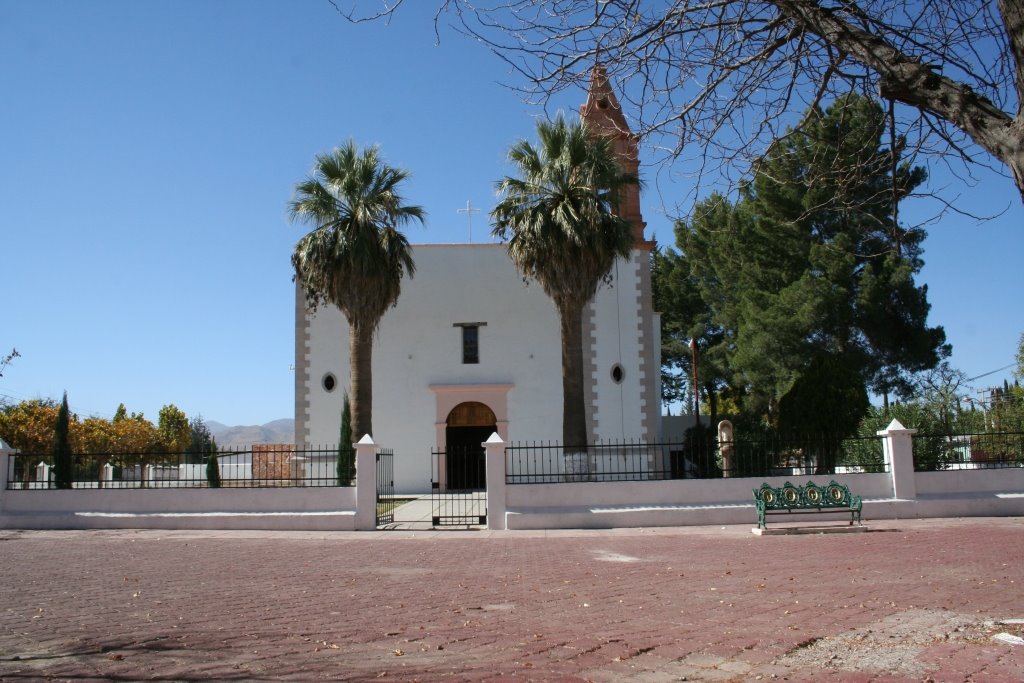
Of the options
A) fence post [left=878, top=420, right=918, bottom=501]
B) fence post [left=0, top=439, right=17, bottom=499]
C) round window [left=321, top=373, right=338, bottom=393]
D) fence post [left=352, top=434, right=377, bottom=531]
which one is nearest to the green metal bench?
fence post [left=878, top=420, right=918, bottom=501]

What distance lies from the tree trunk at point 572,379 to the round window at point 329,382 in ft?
25.4

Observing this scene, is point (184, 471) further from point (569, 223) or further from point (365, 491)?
point (569, 223)

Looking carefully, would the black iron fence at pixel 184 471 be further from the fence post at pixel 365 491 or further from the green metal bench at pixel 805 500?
the green metal bench at pixel 805 500

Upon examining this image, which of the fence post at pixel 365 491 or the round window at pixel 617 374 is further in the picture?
the round window at pixel 617 374

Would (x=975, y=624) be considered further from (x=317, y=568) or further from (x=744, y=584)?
(x=317, y=568)

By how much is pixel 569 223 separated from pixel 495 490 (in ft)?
24.0

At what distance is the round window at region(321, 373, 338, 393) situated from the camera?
25047 millimetres

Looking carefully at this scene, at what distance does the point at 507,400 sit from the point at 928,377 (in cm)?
1693

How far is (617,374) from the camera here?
24.9m

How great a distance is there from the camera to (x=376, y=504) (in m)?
16.5

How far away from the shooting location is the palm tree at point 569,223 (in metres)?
20.5

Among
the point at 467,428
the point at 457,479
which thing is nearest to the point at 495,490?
the point at 457,479

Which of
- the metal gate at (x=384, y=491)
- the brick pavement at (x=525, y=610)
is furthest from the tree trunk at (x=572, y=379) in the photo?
the brick pavement at (x=525, y=610)

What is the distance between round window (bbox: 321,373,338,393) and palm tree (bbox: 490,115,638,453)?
734cm
